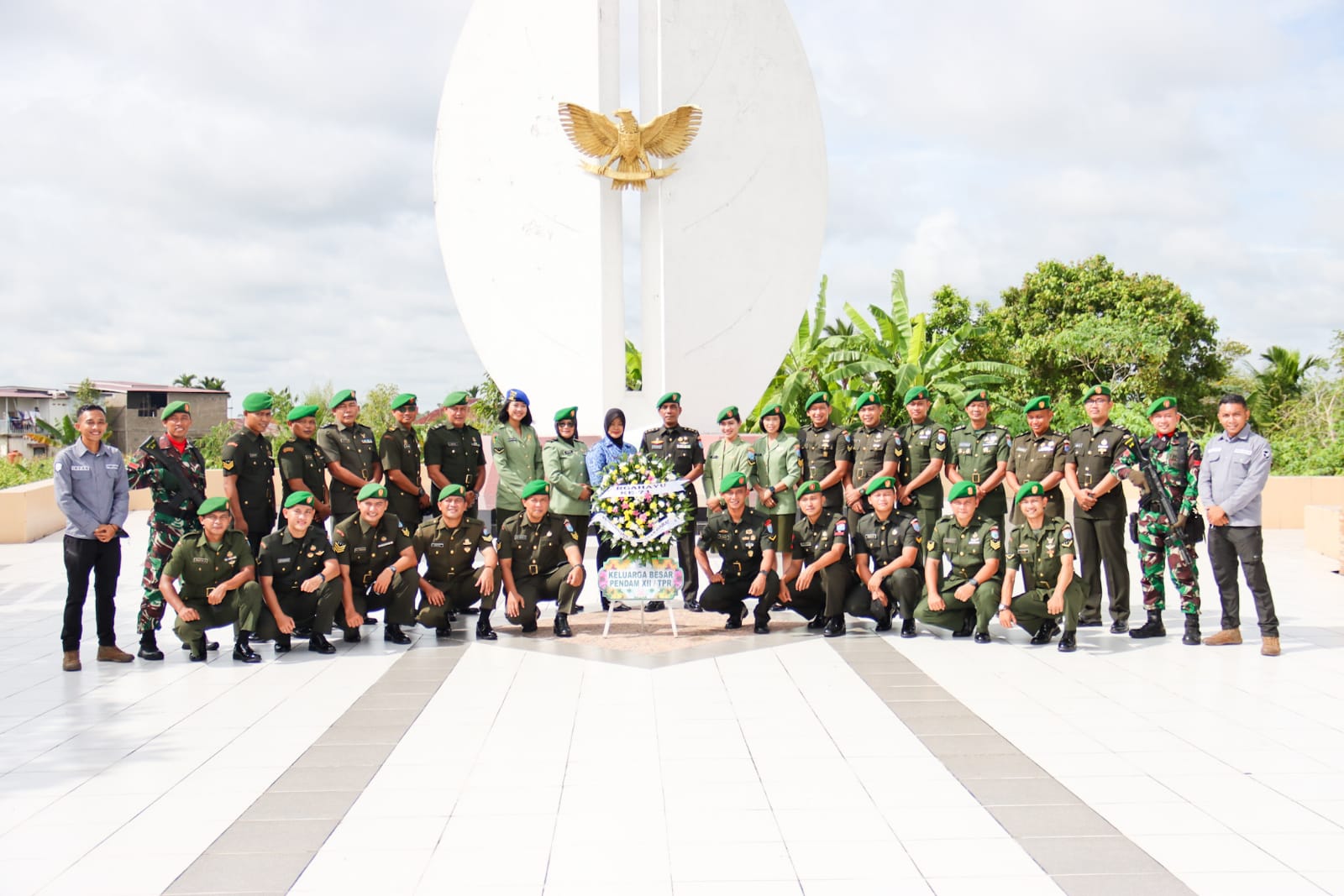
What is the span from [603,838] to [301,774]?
1348 mm

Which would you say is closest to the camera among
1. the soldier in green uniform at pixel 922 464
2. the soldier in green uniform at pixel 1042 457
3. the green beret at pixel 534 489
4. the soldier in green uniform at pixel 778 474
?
the green beret at pixel 534 489

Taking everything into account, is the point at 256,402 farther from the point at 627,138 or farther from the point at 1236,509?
the point at 1236,509

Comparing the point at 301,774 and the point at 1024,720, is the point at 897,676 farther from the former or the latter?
the point at 301,774

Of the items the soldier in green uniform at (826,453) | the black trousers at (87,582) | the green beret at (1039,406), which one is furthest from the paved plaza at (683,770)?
the green beret at (1039,406)

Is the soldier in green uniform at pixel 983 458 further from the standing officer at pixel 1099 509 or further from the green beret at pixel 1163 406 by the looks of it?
the green beret at pixel 1163 406

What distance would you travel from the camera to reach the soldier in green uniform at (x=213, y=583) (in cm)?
559

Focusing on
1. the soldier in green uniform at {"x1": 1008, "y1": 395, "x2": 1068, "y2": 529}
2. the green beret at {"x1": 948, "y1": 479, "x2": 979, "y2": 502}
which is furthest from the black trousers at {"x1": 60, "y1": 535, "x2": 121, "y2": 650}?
the soldier in green uniform at {"x1": 1008, "y1": 395, "x2": 1068, "y2": 529}

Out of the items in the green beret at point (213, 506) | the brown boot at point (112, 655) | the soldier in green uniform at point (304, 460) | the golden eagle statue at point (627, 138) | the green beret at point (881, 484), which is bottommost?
the brown boot at point (112, 655)

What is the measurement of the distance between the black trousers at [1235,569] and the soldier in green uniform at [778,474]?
262 centimetres

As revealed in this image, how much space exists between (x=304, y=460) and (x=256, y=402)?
19.1 inches

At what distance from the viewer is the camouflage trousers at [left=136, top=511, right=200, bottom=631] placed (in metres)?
5.79

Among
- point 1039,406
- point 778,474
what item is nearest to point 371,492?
point 778,474

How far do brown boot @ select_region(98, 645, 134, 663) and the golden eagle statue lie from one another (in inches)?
240

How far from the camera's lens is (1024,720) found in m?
4.44
